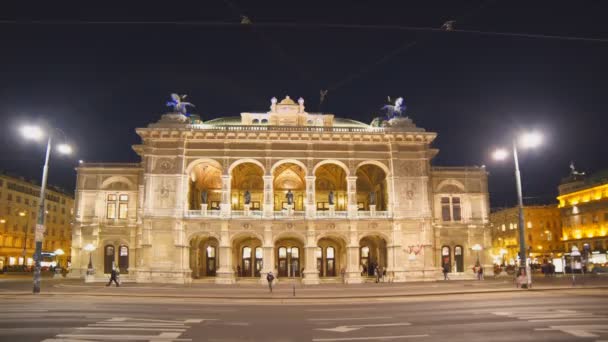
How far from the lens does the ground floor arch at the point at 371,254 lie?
53000 mm

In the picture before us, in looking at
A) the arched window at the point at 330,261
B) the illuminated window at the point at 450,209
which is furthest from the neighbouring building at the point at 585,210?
the arched window at the point at 330,261

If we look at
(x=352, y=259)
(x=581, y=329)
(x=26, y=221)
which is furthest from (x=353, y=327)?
(x=26, y=221)

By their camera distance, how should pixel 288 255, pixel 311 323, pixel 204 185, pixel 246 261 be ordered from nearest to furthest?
1. pixel 311 323
2. pixel 288 255
3. pixel 246 261
4. pixel 204 185

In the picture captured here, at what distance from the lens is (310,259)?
47.7 metres

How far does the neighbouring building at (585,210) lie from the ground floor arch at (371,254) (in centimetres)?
4587

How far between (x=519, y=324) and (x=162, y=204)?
37.7 meters

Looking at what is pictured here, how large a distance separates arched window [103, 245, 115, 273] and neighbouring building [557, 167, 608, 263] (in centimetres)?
7168

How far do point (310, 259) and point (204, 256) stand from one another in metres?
13.4

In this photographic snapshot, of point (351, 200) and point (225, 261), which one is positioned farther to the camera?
point (351, 200)

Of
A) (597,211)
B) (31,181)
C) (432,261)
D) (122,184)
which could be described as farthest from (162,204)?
(597,211)

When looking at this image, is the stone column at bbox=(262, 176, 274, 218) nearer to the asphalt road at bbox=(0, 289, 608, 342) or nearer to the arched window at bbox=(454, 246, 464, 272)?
the arched window at bbox=(454, 246, 464, 272)

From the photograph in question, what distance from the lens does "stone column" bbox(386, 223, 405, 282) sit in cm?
4792

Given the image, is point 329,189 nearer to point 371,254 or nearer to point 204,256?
point 371,254

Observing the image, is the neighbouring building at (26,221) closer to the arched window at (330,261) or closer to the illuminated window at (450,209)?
the arched window at (330,261)
